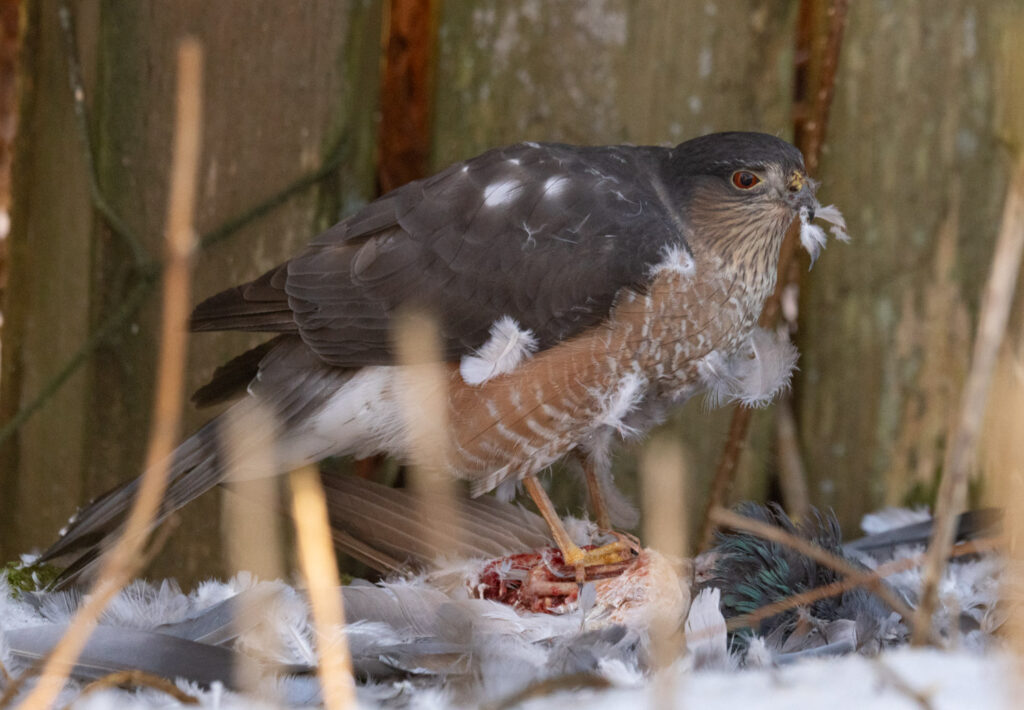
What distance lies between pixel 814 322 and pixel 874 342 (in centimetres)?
13

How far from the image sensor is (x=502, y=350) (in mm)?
1901

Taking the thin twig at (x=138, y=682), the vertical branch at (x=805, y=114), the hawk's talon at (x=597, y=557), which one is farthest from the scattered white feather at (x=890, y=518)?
the thin twig at (x=138, y=682)

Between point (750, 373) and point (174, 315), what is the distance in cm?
107

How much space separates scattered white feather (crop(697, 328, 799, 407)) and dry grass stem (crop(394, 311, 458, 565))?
0.48 meters

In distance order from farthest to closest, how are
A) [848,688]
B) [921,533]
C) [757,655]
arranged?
1. [921,533]
2. [757,655]
3. [848,688]

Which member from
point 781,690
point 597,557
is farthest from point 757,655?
point 597,557

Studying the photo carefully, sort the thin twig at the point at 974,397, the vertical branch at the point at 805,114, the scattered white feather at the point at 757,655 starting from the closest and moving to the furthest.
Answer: the thin twig at the point at 974,397 → the scattered white feather at the point at 757,655 → the vertical branch at the point at 805,114

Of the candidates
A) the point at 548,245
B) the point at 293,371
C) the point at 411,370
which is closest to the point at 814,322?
the point at 548,245

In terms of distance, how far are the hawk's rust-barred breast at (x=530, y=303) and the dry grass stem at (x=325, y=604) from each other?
0.46ft

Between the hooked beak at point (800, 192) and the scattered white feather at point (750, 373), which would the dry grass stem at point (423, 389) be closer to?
the scattered white feather at point (750, 373)

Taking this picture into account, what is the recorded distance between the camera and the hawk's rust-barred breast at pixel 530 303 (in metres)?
1.89

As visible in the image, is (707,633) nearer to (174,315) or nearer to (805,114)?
(174,315)

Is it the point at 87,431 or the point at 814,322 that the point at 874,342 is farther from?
the point at 87,431

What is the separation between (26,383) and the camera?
7.72ft
